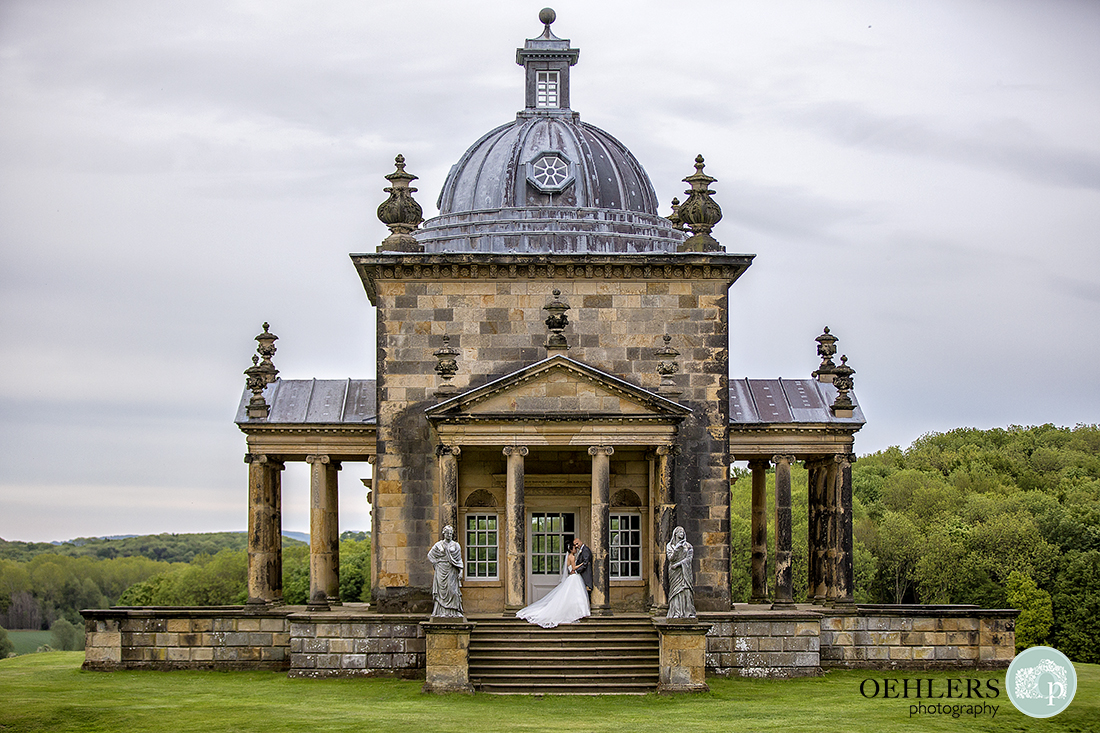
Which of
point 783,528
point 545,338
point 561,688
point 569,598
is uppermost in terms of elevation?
point 545,338

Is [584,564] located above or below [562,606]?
above

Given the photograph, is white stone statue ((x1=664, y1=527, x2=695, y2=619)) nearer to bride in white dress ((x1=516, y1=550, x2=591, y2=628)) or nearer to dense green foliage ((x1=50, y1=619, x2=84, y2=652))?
bride in white dress ((x1=516, y1=550, x2=591, y2=628))

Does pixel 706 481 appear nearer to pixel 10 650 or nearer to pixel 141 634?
pixel 141 634

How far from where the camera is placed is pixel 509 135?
40656 millimetres

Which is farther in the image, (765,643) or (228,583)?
(228,583)

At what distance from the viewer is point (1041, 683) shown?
92.6 ft

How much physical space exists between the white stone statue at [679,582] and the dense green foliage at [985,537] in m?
39.9

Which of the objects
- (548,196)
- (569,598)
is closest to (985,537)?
(548,196)

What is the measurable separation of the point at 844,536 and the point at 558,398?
9316 millimetres

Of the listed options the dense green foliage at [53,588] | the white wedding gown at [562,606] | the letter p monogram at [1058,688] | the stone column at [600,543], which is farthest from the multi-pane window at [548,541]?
the dense green foliage at [53,588]

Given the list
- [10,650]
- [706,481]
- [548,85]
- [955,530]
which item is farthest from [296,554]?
[706,481]

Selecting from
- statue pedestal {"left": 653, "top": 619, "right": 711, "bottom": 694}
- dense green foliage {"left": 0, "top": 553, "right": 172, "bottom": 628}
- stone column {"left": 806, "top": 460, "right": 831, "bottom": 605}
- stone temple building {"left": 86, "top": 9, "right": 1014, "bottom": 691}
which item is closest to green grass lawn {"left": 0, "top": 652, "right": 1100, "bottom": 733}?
statue pedestal {"left": 653, "top": 619, "right": 711, "bottom": 694}

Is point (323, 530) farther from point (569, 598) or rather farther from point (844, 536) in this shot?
point (844, 536)

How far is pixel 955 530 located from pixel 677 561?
4787cm
